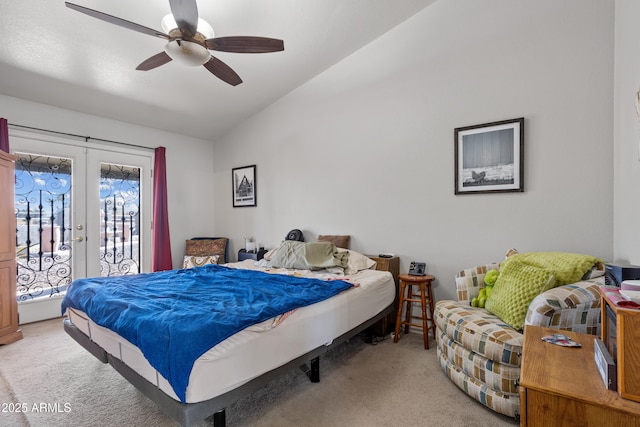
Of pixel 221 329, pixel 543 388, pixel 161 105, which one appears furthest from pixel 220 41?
pixel 543 388

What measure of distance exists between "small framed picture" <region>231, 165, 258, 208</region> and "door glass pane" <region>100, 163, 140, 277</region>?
143cm

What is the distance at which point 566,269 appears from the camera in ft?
6.81

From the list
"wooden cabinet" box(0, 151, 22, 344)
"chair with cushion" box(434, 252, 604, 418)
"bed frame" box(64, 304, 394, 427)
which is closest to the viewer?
"bed frame" box(64, 304, 394, 427)

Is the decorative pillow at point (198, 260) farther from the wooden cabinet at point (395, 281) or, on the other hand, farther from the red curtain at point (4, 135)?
the wooden cabinet at point (395, 281)

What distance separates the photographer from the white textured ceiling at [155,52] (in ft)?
8.48

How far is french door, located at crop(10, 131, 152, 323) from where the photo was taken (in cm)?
353

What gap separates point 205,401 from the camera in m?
1.44

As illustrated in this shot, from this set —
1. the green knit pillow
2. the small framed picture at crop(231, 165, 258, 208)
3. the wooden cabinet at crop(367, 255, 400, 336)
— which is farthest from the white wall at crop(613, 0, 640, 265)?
the small framed picture at crop(231, 165, 258, 208)

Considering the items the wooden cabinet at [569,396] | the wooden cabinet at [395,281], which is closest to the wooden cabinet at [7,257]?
the wooden cabinet at [395,281]

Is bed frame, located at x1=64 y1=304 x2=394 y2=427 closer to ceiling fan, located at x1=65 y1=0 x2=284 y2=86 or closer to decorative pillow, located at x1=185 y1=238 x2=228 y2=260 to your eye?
ceiling fan, located at x1=65 y1=0 x2=284 y2=86

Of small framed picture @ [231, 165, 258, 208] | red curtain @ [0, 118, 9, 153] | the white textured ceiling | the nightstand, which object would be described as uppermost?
the white textured ceiling

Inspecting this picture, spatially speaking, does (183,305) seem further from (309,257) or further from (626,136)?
(626,136)

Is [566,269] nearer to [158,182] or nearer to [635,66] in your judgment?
[635,66]

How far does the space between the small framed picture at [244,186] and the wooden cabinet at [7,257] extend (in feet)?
8.76
